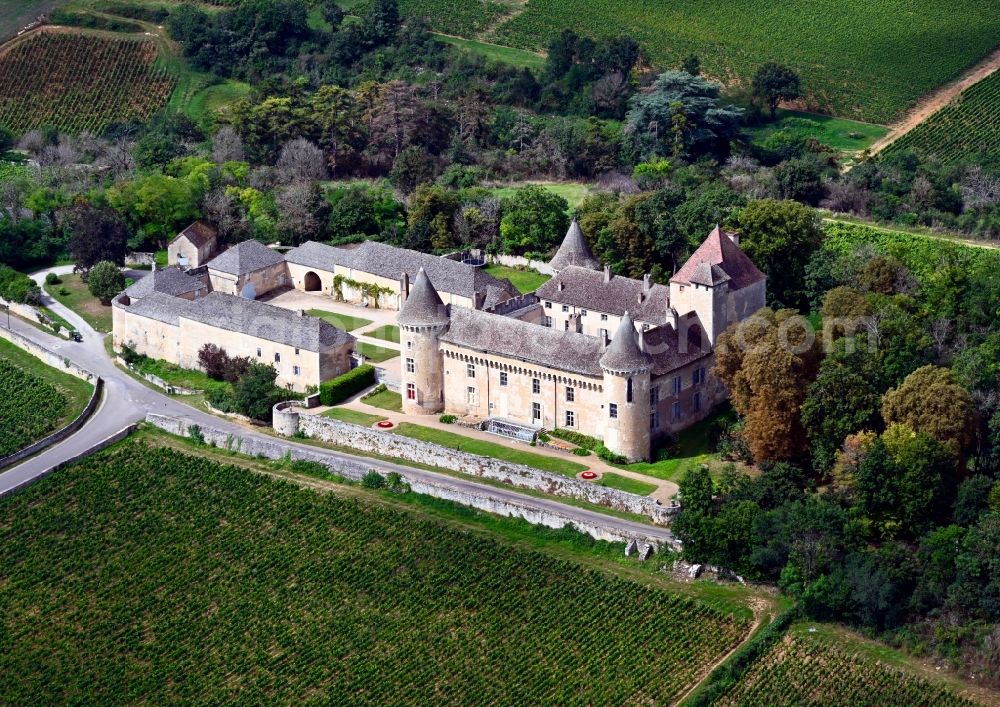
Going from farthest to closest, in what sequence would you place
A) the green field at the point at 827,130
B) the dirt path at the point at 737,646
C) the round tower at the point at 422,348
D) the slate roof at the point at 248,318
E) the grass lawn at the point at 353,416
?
the green field at the point at 827,130
the slate roof at the point at 248,318
the grass lawn at the point at 353,416
the round tower at the point at 422,348
the dirt path at the point at 737,646

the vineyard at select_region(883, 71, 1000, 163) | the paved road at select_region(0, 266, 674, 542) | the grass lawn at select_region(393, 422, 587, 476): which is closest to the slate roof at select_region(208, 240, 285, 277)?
the paved road at select_region(0, 266, 674, 542)

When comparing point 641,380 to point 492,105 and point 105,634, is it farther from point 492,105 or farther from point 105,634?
point 492,105

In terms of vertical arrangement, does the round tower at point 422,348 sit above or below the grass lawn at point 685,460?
above

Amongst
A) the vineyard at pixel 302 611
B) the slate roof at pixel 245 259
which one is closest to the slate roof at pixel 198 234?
the slate roof at pixel 245 259

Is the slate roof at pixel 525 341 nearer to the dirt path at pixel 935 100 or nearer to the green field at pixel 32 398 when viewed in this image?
the green field at pixel 32 398

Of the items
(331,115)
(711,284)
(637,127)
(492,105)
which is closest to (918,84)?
(637,127)

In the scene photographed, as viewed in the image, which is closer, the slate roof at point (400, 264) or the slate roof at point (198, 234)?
the slate roof at point (400, 264)

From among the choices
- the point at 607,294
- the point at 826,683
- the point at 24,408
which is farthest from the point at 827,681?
the point at 24,408

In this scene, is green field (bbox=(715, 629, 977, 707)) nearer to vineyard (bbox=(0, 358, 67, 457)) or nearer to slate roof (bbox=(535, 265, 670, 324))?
slate roof (bbox=(535, 265, 670, 324))

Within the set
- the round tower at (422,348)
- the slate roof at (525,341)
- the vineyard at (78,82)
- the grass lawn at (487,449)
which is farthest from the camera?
the vineyard at (78,82)
